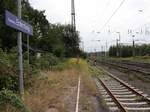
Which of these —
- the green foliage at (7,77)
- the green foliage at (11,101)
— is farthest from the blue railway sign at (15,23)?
the green foliage at (7,77)

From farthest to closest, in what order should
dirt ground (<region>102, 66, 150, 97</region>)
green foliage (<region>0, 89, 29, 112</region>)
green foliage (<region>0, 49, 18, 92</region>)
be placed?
dirt ground (<region>102, 66, 150, 97</region>)
green foliage (<region>0, 49, 18, 92</region>)
green foliage (<region>0, 89, 29, 112</region>)

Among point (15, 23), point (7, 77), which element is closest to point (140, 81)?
point (7, 77)

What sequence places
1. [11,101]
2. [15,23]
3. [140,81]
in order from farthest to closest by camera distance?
[140,81], [15,23], [11,101]

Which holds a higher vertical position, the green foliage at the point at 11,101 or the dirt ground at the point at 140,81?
the green foliage at the point at 11,101

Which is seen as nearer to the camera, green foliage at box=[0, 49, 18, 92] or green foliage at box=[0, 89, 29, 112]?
green foliage at box=[0, 89, 29, 112]

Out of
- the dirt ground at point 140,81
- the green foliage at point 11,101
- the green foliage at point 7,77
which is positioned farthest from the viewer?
the dirt ground at point 140,81

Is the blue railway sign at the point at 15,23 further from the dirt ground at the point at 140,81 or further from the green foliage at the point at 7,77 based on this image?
the dirt ground at the point at 140,81

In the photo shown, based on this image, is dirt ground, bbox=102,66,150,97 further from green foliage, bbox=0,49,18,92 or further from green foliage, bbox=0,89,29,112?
green foliage, bbox=0,89,29,112

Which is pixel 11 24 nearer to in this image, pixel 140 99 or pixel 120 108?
pixel 120 108

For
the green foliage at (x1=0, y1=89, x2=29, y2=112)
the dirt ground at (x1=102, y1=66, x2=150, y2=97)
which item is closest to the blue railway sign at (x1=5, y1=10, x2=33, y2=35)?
the green foliage at (x1=0, y1=89, x2=29, y2=112)

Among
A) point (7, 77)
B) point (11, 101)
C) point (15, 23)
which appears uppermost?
point (15, 23)

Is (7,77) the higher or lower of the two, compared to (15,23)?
lower

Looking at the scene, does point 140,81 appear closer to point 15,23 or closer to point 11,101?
point 15,23

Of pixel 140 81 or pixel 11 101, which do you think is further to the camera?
pixel 140 81
